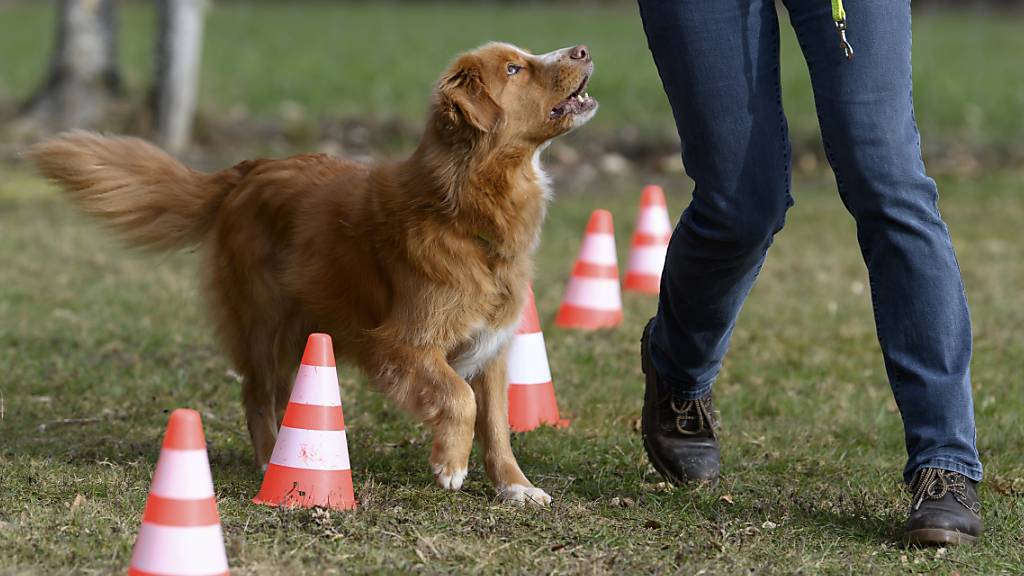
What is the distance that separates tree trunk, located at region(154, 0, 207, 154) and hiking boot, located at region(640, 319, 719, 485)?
8641 millimetres

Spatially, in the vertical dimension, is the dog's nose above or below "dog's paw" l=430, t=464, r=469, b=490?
above

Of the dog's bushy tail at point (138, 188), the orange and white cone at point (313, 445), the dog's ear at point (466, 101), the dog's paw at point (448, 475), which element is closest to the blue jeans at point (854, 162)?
the dog's ear at point (466, 101)

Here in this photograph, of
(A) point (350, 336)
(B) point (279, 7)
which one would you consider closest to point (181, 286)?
(A) point (350, 336)

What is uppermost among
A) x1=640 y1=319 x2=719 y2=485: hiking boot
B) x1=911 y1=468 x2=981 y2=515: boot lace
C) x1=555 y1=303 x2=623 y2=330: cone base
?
x1=911 y1=468 x2=981 y2=515: boot lace

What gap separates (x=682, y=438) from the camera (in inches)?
168

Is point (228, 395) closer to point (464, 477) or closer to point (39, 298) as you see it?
point (464, 477)

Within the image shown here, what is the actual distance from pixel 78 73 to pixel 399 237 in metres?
9.61

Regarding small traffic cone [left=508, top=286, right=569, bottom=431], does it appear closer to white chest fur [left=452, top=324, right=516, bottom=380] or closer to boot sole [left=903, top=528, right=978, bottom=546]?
white chest fur [left=452, top=324, right=516, bottom=380]

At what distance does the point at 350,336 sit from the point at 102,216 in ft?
3.72

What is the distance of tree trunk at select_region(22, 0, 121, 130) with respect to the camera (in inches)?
493

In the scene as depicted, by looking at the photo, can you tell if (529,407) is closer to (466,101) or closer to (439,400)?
(439,400)

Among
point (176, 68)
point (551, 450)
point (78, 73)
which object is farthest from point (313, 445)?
point (78, 73)

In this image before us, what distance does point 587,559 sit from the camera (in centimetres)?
346

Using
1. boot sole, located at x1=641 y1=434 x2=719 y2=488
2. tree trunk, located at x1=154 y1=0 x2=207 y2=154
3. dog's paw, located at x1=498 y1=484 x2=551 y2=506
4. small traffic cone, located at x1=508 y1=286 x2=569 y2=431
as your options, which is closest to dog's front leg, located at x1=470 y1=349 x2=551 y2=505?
dog's paw, located at x1=498 y1=484 x2=551 y2=506
